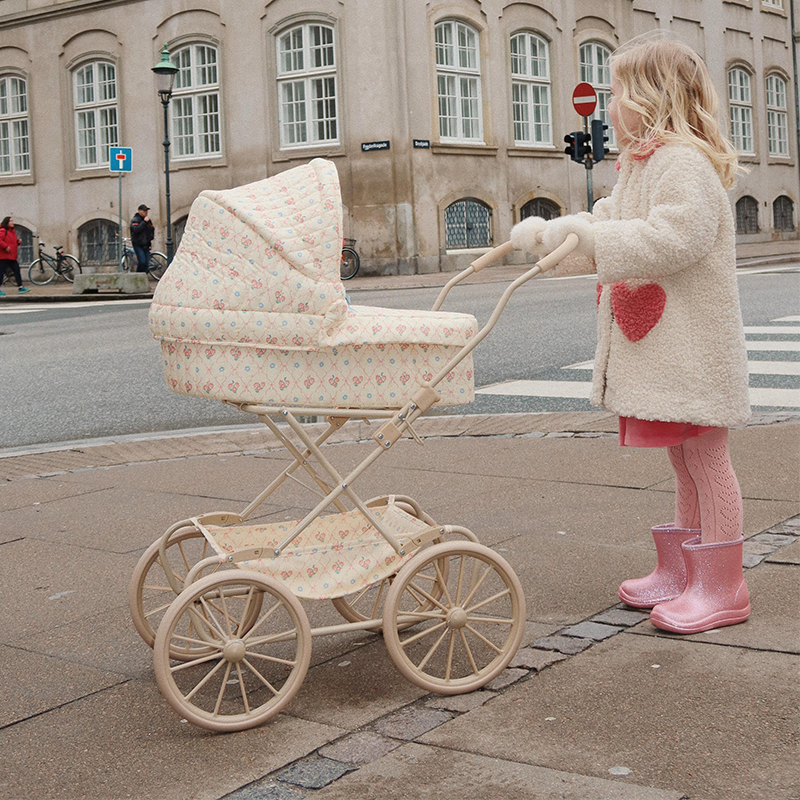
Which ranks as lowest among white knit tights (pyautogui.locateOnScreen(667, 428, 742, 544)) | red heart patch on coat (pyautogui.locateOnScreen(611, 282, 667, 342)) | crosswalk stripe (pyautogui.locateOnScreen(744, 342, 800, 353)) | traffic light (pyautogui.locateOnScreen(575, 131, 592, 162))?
white knit tights (pyautogui.locateOnScreen(667, 428, 742, 544))

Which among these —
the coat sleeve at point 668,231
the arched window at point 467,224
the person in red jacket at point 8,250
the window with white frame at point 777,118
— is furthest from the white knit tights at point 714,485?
the window with white frame at point 777,118

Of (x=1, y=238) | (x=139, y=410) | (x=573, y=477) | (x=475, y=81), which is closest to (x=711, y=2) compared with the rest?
(x=475, y=81)

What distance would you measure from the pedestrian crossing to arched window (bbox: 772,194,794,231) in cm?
2944

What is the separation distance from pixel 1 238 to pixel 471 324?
25370 millimetres

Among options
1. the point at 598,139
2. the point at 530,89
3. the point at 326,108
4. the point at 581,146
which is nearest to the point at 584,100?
the point at 581,146

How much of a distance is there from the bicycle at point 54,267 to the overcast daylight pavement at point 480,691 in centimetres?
2543

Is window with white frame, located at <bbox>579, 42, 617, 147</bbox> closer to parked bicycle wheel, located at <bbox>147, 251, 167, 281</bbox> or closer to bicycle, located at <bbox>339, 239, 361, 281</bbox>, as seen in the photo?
bicycle, located at <bbox>339, 239, 361, 281</bbox>

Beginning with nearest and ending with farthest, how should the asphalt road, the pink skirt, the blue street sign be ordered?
1. the pink skirt
2. the asphalt road
3. the blue street sign

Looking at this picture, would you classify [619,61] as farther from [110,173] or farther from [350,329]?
[110,173]

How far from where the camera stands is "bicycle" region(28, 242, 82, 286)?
30156 millimetres

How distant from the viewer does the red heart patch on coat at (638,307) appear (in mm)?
3633

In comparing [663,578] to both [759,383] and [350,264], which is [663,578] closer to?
[759,383]

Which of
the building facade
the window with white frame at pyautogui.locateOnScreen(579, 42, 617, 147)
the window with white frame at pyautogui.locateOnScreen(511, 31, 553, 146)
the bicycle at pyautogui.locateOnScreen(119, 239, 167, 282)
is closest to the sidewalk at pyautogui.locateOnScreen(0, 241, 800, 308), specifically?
the building facade

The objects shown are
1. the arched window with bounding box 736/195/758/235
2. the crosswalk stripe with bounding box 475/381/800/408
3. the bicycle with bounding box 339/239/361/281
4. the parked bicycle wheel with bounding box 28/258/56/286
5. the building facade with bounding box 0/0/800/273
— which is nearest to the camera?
the crosswalk stripe with bounding box 475/381/800/408
